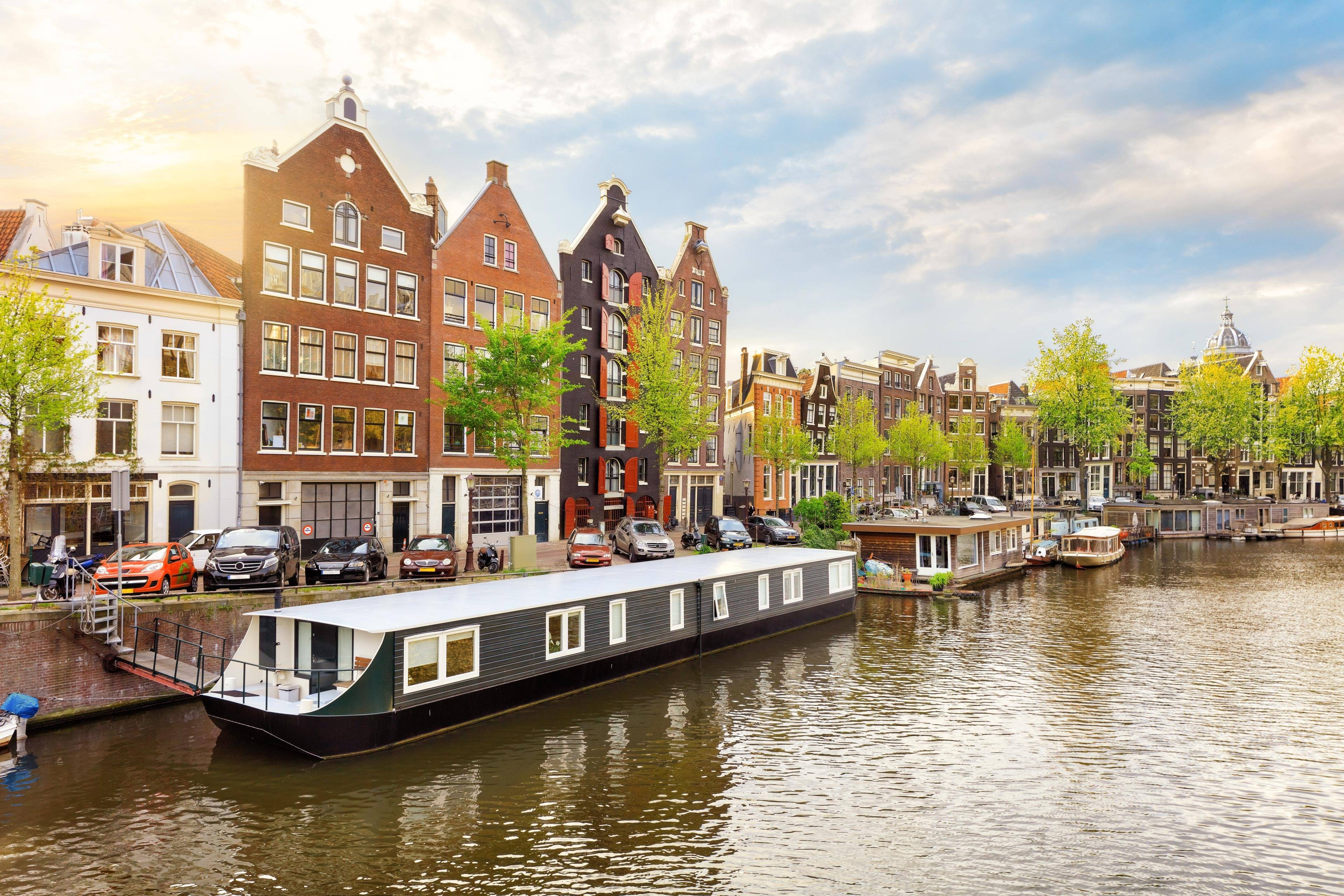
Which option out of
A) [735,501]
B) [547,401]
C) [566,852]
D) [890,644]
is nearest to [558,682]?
[566,852]

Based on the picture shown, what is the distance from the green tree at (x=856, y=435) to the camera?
70.7 metres

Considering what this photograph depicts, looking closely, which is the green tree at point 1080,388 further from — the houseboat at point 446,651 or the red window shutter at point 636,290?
the houseboat at point 446,651

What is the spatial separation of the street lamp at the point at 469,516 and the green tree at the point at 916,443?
50851 mm

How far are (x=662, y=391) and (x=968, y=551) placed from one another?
21828mm

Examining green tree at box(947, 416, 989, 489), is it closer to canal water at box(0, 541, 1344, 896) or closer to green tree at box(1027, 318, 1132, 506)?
green tree at box(1027, 318, 1132, 506)

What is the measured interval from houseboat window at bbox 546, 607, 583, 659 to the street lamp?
34.7ft

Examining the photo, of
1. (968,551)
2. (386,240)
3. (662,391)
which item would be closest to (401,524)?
(386,240)

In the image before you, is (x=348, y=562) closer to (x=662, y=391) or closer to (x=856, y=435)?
(x=662, y=391)

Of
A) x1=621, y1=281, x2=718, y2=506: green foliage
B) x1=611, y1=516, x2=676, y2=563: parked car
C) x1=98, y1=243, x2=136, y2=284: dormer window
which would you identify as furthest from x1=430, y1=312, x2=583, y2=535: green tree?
x1=98, y1=243, x2=136, y2=284: dormer window

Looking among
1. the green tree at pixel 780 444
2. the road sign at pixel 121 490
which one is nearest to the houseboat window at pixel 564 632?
the road sign at pixel 121 490

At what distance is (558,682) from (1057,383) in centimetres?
7163

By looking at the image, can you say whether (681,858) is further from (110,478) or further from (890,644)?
(110,478)

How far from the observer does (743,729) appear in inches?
831

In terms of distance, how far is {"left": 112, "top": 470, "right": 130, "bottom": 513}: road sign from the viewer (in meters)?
20.1
